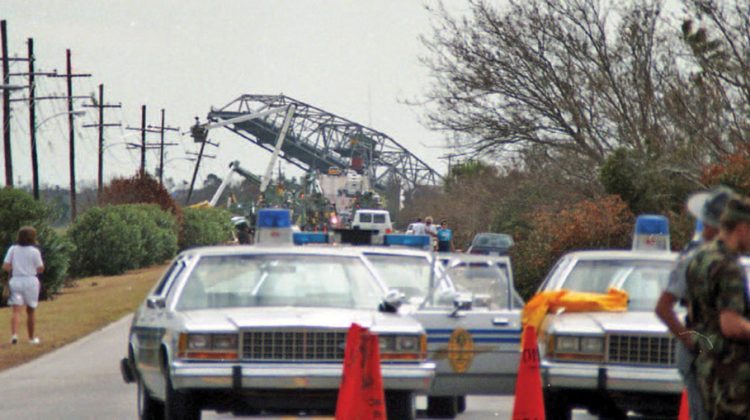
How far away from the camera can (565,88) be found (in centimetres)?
3706

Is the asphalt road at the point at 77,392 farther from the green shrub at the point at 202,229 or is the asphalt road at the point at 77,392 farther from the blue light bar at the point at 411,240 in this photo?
the green shrub at the point at 202,229

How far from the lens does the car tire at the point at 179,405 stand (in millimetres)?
12133

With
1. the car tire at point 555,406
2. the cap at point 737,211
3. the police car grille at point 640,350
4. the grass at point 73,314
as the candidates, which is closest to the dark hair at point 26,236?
the grass at point 73,314

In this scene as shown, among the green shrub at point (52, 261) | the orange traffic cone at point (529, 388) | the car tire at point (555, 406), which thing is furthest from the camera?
the green shrub at point (52, 261)

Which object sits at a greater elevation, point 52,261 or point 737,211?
point 737,211

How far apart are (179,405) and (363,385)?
194 cm

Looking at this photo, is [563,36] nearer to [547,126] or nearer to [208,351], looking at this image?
[547,126]

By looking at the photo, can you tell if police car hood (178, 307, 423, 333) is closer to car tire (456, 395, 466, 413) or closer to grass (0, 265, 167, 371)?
car tire (456, 395, 466, 413)

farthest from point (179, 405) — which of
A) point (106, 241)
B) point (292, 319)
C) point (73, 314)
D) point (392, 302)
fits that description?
point (106, 241)

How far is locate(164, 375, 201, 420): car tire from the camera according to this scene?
12.1 metres

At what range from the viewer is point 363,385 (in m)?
10.8

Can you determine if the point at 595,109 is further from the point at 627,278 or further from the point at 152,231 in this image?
Result: the point at 152,231

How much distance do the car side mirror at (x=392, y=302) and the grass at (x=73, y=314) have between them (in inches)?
378

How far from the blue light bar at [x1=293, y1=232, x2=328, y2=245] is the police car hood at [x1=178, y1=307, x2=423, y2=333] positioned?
616cm
